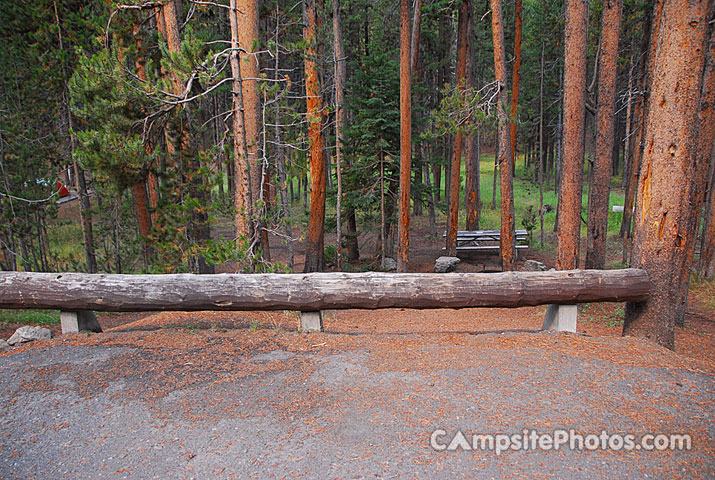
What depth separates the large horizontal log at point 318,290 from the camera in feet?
18.1

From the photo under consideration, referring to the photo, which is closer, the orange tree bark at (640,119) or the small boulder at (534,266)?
the orange tree bark at (640,119)

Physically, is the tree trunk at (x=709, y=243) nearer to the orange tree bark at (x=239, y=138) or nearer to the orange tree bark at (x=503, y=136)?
the orange tree bark at (x=503, y=136)

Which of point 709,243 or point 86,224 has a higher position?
point 86,224

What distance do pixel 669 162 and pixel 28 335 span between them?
26.9 ft

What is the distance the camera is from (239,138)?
7395 millimetres

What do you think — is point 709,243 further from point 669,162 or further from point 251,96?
point 251,96

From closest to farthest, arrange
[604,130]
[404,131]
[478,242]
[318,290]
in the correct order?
[318,290] → [604,130] → [404,131] → [478,242]

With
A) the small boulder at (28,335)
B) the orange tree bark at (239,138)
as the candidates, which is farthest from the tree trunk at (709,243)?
the small boulder at (28,335)

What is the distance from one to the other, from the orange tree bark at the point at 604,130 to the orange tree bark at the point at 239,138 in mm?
7778

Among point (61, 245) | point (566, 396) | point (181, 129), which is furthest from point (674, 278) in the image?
point (61, 245)

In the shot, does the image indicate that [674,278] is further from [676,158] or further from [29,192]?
[29,192]

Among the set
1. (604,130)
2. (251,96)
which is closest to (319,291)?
(251,96)

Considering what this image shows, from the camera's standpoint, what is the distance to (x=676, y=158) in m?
5.23

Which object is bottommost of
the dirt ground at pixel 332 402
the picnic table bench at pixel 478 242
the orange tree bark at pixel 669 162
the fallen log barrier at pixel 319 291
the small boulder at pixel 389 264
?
the small boulder at pixel 389 264
